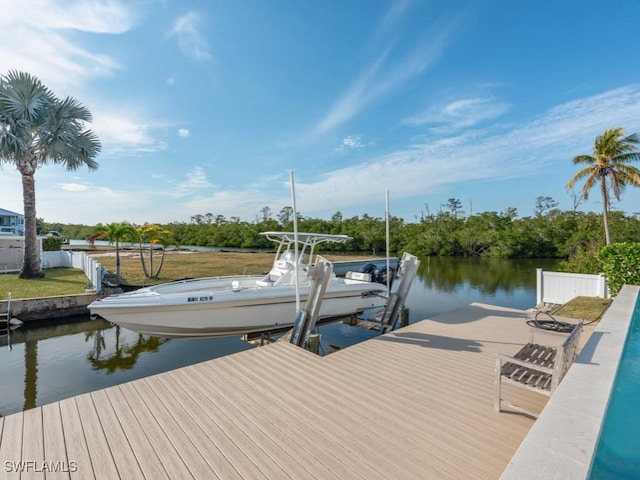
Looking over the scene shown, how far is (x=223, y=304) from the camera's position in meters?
6.54

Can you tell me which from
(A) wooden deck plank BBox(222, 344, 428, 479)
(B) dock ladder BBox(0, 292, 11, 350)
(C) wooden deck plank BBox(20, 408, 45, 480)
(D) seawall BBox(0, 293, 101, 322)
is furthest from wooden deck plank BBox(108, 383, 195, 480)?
(D) seawall BBox(0, 293, 101, 322)

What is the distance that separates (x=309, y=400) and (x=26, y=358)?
6.55 meters

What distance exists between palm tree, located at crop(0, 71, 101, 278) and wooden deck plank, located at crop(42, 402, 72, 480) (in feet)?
41.1

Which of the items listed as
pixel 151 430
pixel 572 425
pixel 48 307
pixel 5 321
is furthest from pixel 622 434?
pixel 5 321

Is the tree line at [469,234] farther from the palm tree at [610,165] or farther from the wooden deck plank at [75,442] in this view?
the wooden deck plank at [75,442]

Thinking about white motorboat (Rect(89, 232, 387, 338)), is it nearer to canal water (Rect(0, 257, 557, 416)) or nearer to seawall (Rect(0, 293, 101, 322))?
canal water (Rect(0, 257, 557, 416))

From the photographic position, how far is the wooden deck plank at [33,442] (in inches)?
85.6

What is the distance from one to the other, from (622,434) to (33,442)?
222 inches

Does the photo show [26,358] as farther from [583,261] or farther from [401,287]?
[583,261]

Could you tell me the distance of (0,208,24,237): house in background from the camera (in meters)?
21.8

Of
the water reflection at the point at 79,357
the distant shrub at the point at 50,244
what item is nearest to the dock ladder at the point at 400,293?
the water reflection at the point at 79,357

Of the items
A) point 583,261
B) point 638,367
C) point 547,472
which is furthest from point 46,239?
point 583,261

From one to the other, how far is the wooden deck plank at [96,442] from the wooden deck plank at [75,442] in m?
0.02

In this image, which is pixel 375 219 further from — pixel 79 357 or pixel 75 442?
pixel 75 442
